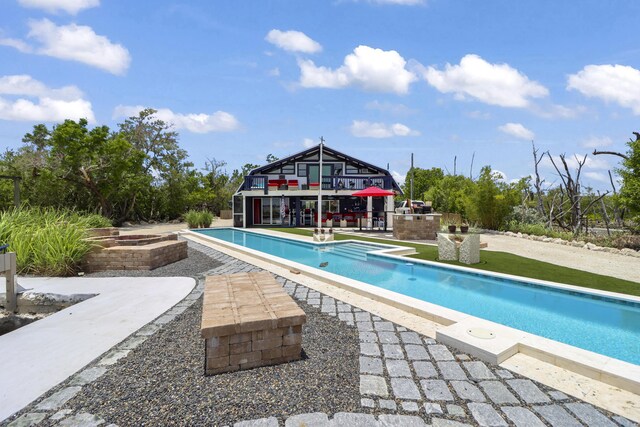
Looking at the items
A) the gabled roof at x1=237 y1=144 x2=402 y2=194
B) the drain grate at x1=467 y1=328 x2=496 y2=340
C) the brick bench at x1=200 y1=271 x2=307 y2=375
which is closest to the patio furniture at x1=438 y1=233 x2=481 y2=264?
the drain grate at x1=467 y1=328 x2=496 y2=340

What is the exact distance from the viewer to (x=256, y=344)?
283 cm

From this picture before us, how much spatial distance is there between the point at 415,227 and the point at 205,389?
12.3 m

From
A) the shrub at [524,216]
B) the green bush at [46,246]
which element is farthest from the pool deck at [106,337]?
the shrub at [524,216]

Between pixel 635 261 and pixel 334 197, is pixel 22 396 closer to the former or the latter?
pixel 635 261

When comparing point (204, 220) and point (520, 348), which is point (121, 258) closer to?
point (520, 348)

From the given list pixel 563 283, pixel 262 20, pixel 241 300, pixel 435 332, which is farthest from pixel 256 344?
pixel 262 20

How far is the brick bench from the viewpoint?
8.85 feet

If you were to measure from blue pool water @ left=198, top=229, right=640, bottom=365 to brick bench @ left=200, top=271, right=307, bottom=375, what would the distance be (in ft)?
10.4

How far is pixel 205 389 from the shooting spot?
250cm

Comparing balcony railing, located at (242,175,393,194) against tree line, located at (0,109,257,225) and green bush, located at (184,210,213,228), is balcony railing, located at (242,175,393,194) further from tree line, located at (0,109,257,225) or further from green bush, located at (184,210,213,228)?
tree line, located at (0,109,257,225)

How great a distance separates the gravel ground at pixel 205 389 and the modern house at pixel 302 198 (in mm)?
17506

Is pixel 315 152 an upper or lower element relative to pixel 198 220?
upper

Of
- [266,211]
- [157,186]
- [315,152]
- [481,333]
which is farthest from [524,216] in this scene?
[157,186]

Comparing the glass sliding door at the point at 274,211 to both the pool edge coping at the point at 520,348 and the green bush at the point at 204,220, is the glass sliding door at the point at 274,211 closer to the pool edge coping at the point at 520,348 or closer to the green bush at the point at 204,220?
the green bush at the point at 204,220
